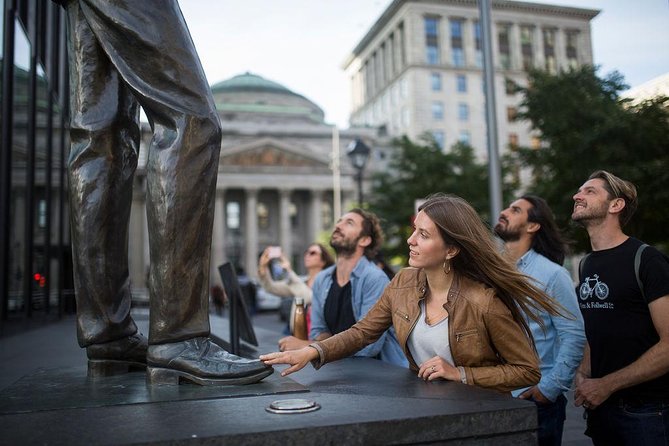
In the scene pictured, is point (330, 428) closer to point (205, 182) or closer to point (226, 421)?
point (226, 421)

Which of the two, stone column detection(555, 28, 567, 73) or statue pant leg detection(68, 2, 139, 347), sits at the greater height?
stone column detection(555, 28, 567, 73)

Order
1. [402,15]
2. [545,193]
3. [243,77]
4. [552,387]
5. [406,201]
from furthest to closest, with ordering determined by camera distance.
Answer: [243,77], [402,15], [406,201], [545,193], [552,387]

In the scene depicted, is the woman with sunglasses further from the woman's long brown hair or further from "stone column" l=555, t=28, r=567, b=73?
"stone column" l=555, t=28, r=567, b=73

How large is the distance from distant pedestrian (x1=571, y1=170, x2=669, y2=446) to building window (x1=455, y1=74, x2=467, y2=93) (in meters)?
77.0

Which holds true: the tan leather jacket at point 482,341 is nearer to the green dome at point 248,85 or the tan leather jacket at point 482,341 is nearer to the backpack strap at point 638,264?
the backpack strap at point 638,264

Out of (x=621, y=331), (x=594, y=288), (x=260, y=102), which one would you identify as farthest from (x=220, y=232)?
(x=621, y=331)

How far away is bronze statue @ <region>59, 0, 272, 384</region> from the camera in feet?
8.43

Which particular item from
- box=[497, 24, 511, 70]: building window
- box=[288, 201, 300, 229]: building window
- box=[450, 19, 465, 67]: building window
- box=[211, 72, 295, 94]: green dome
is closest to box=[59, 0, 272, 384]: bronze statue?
box=[288, 201, 300, 229]: building window

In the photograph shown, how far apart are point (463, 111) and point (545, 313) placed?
75829 millimetres

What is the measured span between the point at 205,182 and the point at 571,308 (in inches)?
91.0

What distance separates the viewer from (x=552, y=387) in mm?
3605

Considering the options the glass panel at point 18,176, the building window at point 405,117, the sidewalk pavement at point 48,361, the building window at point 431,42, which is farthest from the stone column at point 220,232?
the sidewalk pavement at point 48,361

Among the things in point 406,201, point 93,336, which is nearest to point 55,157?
point 93,336

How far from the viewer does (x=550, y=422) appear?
3713mm
